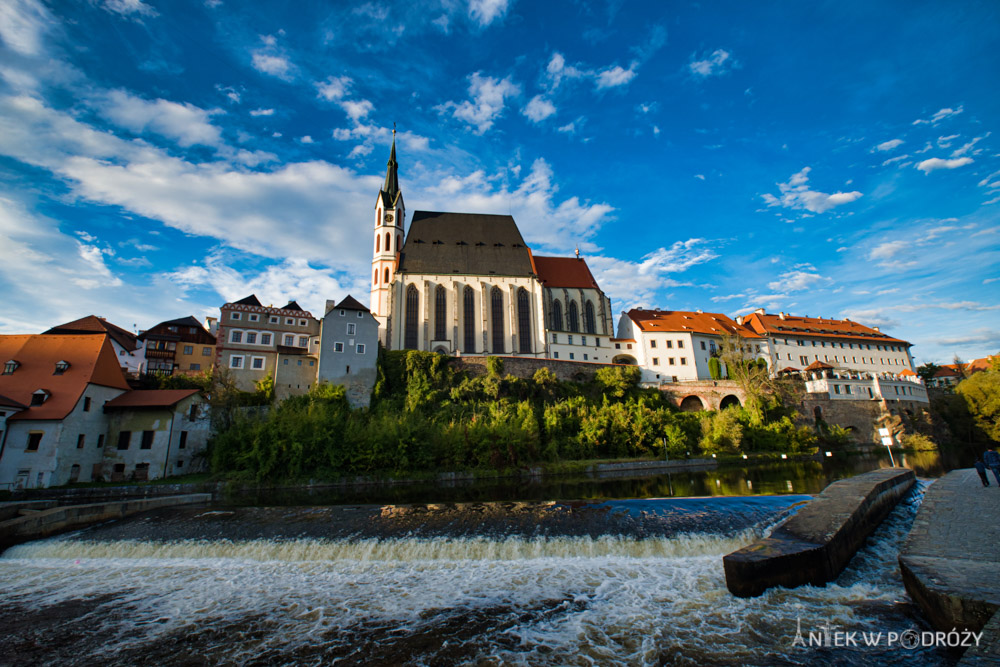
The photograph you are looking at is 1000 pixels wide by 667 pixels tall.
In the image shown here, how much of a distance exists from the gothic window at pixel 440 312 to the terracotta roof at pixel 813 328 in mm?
39991

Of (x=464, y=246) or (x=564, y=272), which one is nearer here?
(x=464, y=246)

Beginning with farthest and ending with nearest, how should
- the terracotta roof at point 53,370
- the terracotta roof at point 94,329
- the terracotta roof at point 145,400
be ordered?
the terracotta roof at point 94,329, the terracotta roof at point 145,400, the terracotta roof at point 53,370

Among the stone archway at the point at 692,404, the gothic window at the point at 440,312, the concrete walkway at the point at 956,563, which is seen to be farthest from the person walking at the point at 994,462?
the gothic window at the point at 440,312

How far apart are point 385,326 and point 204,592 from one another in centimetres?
3909


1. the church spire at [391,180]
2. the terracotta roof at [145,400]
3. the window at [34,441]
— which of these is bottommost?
the window at [34,441]

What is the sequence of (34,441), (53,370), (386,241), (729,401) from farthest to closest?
(386,241) < (729,401) < (53,370) < (34,441)

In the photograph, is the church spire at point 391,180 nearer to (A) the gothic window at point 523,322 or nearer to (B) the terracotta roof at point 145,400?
(A) the gothic window at point 523,322

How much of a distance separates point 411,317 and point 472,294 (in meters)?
7.21

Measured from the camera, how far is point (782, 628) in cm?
685

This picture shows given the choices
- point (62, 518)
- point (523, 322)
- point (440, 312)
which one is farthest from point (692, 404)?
point (62, 518)

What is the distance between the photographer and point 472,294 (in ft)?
167

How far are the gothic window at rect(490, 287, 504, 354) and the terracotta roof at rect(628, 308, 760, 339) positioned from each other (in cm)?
1582

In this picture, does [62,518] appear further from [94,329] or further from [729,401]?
[729,401]

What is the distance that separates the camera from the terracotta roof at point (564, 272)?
55.8m
